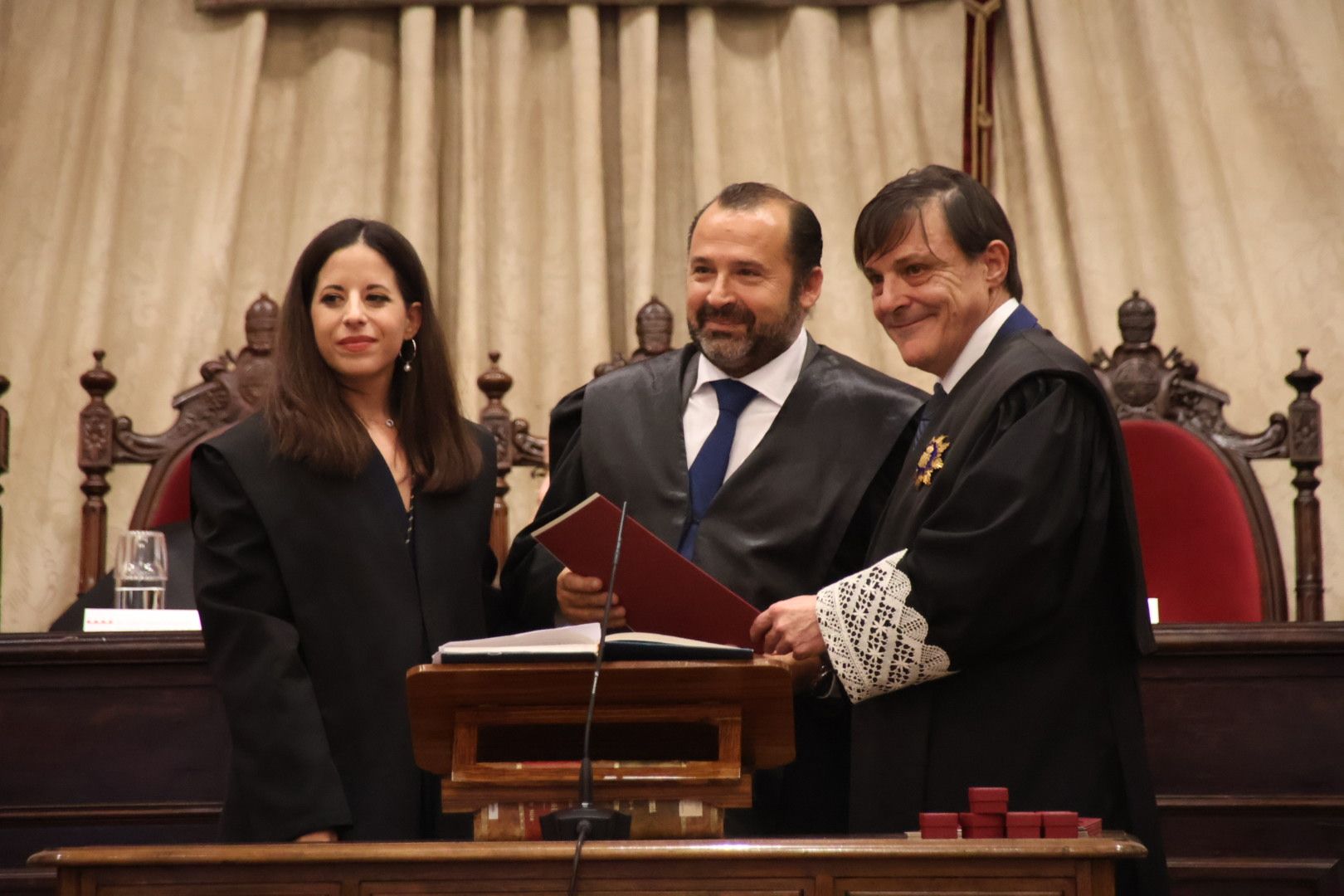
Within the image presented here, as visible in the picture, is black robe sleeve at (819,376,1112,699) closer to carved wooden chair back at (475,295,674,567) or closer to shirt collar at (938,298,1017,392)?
shirt collar at (938,298,1017,392)

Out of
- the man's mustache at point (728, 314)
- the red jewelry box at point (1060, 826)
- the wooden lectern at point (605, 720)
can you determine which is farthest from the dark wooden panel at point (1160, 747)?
the red jewelry box at point (1060, 826)

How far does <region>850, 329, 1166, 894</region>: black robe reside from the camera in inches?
87.4

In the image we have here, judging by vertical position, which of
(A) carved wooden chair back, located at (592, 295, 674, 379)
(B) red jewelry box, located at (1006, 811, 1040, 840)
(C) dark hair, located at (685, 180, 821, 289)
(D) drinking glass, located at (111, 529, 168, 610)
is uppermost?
(A) carved wooden chair back, located at (592, 295, 674, 379)

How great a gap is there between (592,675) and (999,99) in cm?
413

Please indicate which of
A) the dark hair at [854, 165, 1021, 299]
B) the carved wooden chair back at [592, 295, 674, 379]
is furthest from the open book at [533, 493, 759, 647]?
the carved wooden chair back at [592, 295, 674, 379]

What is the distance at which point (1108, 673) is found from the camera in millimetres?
2320

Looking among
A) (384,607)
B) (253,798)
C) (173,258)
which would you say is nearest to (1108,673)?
(384,607)

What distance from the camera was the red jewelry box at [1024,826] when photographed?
1750mm

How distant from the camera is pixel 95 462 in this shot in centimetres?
429

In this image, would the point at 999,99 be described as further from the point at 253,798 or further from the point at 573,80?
the point at 253,798

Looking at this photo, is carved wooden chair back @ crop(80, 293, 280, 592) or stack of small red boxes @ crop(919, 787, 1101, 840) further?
carved wooden chair back @ crop(80, 293, 280, 592)

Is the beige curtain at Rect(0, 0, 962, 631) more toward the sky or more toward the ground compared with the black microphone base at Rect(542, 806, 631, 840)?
more toward the sky

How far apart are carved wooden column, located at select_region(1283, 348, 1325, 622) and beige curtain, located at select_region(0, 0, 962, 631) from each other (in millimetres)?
1643

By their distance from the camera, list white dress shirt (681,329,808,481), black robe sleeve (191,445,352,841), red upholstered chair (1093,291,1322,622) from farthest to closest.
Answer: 1. red upholstered chair (1093,291,1322,622)
2. white dress shirt (681,329,808,481)
3. black robe sleeve (191,445,352,841)
